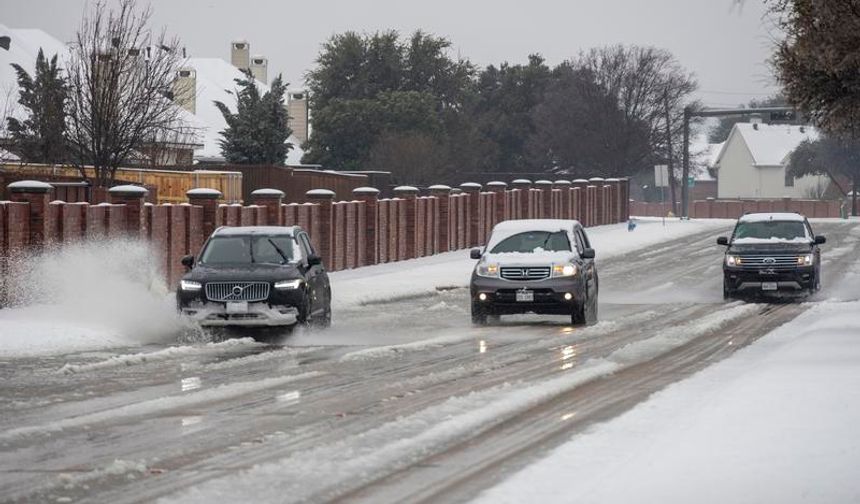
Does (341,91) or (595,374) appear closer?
(595,374)

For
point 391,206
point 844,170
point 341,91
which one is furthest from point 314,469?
point 844,170

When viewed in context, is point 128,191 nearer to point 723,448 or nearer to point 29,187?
point 29,187

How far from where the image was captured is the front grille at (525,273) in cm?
2462

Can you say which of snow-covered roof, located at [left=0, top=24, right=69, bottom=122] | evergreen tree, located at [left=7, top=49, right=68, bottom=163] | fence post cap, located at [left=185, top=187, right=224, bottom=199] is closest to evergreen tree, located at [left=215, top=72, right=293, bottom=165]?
snow-covered roof, located at [left=0, top=24, right=69, bottom=122]

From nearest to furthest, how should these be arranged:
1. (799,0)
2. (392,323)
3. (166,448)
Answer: (166,448)
(799,0)
(392,323)

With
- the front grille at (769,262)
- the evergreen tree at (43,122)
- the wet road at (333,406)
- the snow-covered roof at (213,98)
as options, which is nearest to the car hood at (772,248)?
the front grille at (769,262)

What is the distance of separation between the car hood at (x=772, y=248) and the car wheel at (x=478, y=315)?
9.22 metres

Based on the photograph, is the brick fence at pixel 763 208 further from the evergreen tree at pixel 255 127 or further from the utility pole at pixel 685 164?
the evergreen tree at pixel 255 127

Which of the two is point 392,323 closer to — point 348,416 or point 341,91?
point 348,416

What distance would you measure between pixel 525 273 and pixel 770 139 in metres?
122

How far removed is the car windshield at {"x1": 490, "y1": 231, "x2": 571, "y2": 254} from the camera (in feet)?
83.9

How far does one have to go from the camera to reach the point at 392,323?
1031 inches

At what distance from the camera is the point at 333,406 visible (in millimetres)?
13797

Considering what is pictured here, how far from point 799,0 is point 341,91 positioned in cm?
7344
